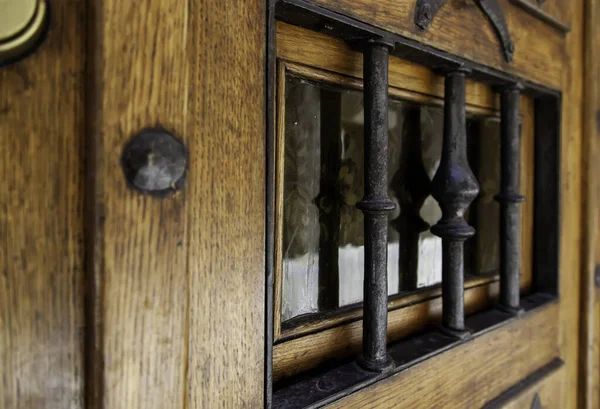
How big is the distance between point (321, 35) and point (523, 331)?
59 centimetres

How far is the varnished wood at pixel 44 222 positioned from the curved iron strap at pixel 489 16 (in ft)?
1.22

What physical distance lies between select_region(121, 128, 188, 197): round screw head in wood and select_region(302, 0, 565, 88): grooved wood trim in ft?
0.71

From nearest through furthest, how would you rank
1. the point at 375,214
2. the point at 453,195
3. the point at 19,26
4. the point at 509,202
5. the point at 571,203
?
the point at 19,26
the point at 375,214
the point at 453,195
the point at 509,202
the point at 571,203

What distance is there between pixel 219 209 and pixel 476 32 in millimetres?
470

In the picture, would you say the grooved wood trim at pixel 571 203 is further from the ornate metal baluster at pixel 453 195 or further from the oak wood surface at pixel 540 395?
the ornate metal baluster at pixel 453 195

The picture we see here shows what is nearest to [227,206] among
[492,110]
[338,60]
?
[338,60]

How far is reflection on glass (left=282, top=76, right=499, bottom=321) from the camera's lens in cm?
44

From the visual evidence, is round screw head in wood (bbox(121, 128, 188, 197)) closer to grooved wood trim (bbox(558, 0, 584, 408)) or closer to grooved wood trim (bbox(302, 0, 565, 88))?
grooved wood trim (bbox(302, 0, 565, 88))

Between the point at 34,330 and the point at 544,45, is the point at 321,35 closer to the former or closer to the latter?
the point at 34,330

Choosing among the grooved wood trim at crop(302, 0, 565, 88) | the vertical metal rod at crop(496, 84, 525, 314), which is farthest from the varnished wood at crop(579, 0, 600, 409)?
the vertical metal rod at crop(496, 84, 525, 314)

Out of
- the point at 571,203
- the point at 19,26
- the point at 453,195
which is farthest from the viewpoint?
the point at 571,203

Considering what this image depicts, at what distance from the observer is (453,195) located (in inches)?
21.1

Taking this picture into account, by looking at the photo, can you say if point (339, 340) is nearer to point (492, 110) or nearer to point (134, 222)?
point (134, 222)

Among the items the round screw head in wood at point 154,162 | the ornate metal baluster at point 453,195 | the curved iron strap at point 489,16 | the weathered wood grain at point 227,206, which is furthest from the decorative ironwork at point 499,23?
the round screw head in wood at point 154,162
